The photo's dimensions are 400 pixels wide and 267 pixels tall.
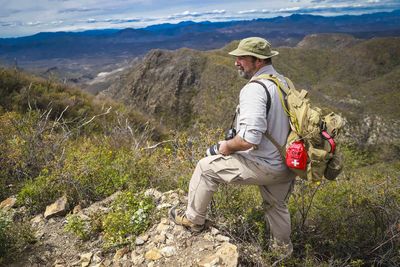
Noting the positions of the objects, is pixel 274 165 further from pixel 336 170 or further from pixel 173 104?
pixel 173 104

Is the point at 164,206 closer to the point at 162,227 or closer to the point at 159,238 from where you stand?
the point at 162,227

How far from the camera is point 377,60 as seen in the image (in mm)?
142375

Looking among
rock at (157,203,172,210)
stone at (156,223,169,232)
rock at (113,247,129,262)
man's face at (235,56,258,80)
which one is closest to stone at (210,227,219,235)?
stone at (156,223,169,232)

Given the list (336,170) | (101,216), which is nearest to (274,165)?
(336,170)

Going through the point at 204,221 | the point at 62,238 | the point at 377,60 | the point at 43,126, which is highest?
the point at 43,126

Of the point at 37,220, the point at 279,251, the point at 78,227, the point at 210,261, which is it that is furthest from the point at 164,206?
the point at 37,220

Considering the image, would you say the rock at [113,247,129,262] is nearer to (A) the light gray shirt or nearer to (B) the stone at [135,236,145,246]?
(B) the stone at [135,236,145,246]

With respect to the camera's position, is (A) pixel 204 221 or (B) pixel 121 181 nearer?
(A) pixel 204 221

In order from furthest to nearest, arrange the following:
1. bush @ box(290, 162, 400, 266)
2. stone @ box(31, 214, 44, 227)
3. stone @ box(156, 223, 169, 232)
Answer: stone @ box(31, 214, 44, 227)
bush @ box(290, 162, 400, 266)
stone @ box(156, 223, 169, 232)

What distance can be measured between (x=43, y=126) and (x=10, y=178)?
114 centimetres

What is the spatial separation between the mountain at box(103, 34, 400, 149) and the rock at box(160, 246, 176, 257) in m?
46.1

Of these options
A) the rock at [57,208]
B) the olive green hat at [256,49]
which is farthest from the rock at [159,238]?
the olive green hat at [256,49]

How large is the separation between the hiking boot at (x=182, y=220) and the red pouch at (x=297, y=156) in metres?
1.35

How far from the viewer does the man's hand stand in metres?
3.21
